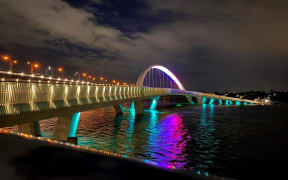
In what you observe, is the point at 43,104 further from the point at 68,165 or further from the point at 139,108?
the point at 139,108

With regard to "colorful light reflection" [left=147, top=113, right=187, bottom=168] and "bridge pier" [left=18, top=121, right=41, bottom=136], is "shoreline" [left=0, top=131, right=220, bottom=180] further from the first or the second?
"bridge pier" [left=18, top=121, right=41, bottom=136]

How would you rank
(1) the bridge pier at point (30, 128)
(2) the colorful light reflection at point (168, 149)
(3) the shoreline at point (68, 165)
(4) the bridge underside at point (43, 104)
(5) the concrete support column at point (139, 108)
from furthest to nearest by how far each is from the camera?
(5) the concrete support column at point (139, 108), (1) the bridge pier at point (30, 128), (2) the colorful light reflection at point (168, 149), (4) the bridge underside at point (43, 104), (3) the shoreline at point (68, 165)

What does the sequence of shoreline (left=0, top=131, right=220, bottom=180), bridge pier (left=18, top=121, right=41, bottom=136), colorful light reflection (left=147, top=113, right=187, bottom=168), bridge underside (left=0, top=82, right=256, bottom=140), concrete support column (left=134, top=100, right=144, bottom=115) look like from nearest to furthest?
shoreline (left=0, top=131, right=220, bottom=180) → bridge underside (left=0, top=82, right=256, bottom=140) → colorful light reflection (left=147, top=113, right=187, bottom=168) → bridge pier (left=18, top=121, right=41, bottom=136) → concrete support column (left=134, top=100, right=144, bottom=115)

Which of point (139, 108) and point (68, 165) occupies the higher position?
point (68, 165)

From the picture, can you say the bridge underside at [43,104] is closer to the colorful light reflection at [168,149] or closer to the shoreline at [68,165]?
the colorful light reflection at [168,149]

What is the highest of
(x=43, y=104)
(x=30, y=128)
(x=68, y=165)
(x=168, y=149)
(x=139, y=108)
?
(x=68, y=165)

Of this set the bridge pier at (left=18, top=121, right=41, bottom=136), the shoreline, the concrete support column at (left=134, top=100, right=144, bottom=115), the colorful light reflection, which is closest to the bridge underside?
the bridge pier at (left=18, top=121, right=41, bottom=136)

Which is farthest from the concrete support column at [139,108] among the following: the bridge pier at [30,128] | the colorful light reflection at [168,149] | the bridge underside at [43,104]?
the bridge pier at [30,128]

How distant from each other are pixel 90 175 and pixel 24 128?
1895cm

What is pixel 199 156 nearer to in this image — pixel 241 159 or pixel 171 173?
pixel 241 159

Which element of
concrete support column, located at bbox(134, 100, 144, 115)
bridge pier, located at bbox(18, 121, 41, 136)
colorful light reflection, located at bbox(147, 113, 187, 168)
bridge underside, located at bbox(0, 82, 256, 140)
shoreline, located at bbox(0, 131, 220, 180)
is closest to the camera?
shoreline, located at bbox(0, 131, 220, 180)

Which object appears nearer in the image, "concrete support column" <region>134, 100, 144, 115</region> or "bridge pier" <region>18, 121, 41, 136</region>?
"bridge pier" <region>18, 121, 41, 136</region>

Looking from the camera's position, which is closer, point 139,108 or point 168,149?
point 168,149

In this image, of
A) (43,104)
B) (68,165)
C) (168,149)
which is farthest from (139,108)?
(68,165)
